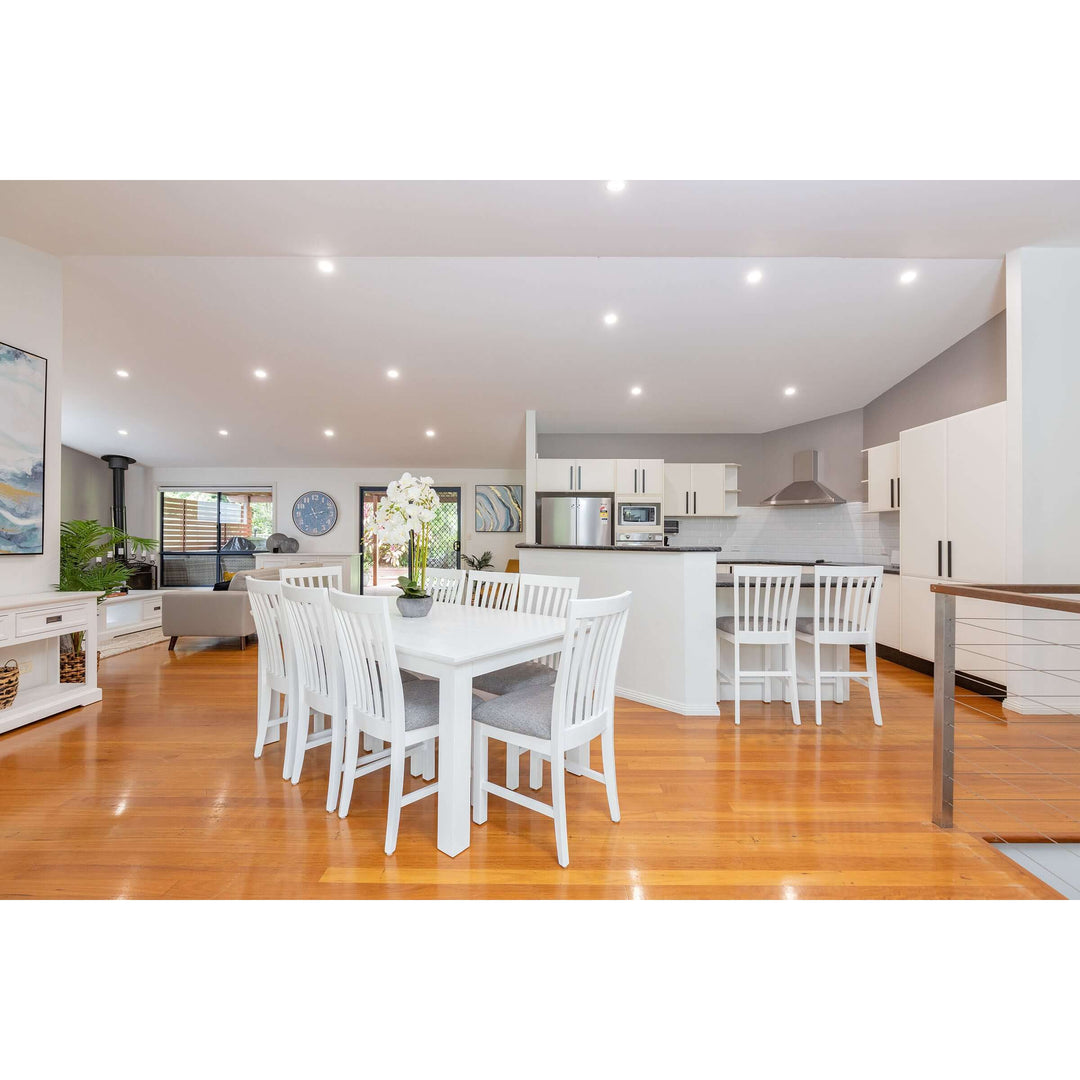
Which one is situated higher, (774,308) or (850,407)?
(774,308)

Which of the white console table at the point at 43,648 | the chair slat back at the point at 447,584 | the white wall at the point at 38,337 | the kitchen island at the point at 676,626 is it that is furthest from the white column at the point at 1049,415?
the white wall at the point at 38,337

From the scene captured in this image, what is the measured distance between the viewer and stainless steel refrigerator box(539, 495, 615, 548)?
234 inches

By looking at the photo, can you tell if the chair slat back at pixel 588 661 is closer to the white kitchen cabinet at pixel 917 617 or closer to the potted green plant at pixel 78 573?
the white kitchen cabinet at pixel 917 617

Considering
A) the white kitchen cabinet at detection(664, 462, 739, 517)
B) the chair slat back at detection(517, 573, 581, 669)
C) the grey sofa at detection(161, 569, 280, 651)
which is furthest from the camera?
the white kitchen cabinet at detection(664, 462, 739, 517)

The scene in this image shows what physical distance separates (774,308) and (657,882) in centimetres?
422

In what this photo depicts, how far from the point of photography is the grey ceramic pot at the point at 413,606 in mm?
2541

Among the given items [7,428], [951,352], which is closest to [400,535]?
[7,428]

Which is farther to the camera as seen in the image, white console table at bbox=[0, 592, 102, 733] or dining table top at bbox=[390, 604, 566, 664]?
white console table at bbox=[0, 592, 102, 733]

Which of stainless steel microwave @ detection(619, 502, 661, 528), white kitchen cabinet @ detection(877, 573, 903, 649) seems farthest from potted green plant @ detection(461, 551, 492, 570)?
white kitchen cabinet @ detection(877, 573, 903, 649)

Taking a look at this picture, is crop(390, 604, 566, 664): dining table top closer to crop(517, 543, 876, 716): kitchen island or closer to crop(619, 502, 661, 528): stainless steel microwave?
crop(517, 543, 876, 716): kitchen island

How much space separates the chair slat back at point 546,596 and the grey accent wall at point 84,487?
26.4 feet

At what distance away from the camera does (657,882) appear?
1.70 meters
